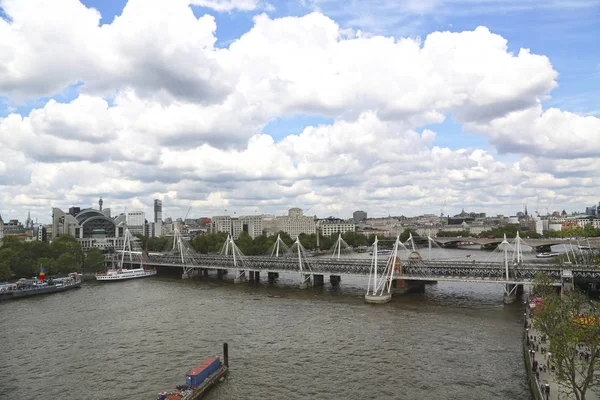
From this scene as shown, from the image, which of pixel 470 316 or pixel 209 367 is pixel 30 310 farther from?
pixel 470 316

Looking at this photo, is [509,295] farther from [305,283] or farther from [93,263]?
[93,263]

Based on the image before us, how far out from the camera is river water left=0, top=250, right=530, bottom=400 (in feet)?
96.1

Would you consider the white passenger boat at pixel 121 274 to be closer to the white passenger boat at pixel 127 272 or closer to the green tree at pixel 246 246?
the white passenger boat at pixel 127 272

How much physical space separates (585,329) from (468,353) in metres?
12.4

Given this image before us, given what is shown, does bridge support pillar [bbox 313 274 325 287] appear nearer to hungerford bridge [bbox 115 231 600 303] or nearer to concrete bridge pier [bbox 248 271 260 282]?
hungerford bridge [bbox 115 231 600 303]

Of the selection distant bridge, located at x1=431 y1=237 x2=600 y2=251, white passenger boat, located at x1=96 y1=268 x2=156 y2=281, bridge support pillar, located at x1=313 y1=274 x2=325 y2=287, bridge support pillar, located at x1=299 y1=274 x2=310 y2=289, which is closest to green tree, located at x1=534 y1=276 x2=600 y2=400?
bridge support pillar, located at x1=299 y1=274 x2=310 y2=289

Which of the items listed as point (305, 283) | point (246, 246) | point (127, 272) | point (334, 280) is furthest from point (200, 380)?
point (246, 246)

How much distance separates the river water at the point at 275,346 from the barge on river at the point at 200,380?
920 mm

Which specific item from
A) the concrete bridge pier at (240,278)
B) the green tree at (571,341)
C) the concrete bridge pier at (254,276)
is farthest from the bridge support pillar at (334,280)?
the green tree at (571,341)

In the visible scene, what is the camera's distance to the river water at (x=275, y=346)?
29281 mm

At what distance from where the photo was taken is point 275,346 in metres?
38.2

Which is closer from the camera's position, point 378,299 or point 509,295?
point 509,295

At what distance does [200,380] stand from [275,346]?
1091 cm

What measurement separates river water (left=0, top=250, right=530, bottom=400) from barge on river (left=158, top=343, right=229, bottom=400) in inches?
36.2
